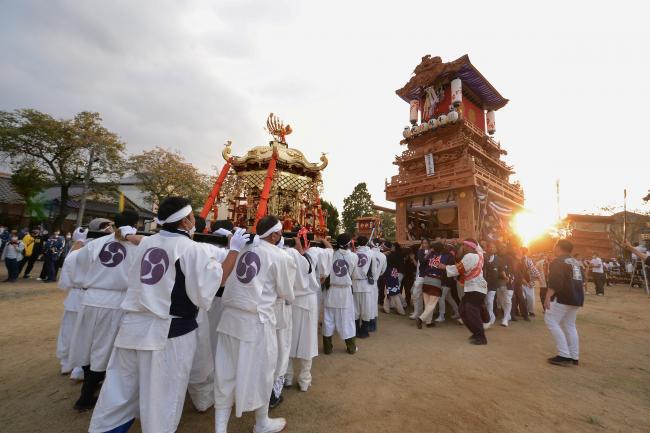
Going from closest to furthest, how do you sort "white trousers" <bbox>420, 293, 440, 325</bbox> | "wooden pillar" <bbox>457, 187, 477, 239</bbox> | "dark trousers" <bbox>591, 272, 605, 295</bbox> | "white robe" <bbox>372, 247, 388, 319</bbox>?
"white robe" <bbox>372, 247, 388, 319</bbox>, "white trousers" <bbox>420, 293, 440, 325</bbox>, "wooden pillar" <bbox>457, 187, 477, 239</bbox>, "dark trousers" <bbox>591, 272, 605, 295</bbox>

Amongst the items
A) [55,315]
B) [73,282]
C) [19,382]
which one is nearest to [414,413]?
[73,282]

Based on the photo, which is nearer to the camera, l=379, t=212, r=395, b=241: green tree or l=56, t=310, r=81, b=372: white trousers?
l=56, t=310, r=81, b=372: white trousers

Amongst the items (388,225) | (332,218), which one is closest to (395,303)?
(332,218)

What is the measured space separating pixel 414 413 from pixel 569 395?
7.45 ft

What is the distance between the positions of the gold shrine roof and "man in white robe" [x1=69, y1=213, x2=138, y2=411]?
5193mm

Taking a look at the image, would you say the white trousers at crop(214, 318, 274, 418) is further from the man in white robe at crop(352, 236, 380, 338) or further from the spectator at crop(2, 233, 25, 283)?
the spectator at crop(2, 233, 25, 283)

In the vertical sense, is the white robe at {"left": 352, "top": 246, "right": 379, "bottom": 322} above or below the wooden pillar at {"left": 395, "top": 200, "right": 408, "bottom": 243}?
below

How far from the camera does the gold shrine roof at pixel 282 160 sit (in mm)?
8086

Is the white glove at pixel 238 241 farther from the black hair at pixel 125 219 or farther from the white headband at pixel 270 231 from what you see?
the black hair at pixel 125 219

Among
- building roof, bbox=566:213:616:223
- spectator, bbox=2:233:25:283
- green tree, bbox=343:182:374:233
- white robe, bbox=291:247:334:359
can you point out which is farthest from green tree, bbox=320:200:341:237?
building roof, bbox=566:213:616:223

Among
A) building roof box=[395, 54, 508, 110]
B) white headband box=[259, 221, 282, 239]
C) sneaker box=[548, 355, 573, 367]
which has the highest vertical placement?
building roof box=[395, 54, 508, 110]

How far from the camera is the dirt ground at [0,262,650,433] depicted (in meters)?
2.95

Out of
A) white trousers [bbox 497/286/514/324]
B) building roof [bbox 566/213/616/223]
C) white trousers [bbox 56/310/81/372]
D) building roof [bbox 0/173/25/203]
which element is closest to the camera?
white trousers [bbox 56/310/81/372]

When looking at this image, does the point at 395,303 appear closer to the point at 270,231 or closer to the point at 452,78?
the point at 270,231
